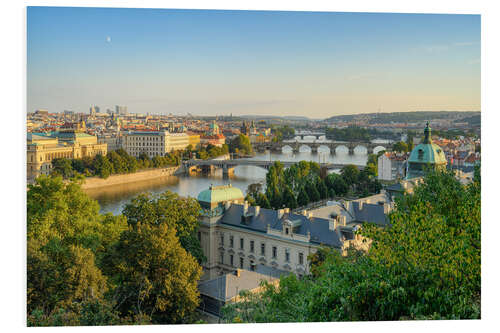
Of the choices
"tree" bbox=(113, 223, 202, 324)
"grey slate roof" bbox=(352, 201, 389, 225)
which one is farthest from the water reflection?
"tree" bbox=(113, 223, 202, 324)

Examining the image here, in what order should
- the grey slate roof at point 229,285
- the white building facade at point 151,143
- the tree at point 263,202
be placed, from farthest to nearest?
the white building facade at point 151,143
the tree at point 263,202
the grey slate roof at point 229,285

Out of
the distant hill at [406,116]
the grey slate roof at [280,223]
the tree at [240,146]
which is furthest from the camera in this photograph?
the tree at [240,146]

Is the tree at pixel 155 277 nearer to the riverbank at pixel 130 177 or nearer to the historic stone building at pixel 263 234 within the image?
the historic stone building at pixel 263 234

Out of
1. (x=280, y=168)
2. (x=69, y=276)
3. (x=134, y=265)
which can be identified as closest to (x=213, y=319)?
(x=134, y=265)

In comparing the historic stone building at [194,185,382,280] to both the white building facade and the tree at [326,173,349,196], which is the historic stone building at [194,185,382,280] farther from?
the white building facade

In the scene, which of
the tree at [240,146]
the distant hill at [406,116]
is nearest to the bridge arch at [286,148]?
the tree at [240,146]

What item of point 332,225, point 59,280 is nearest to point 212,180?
point 332,225

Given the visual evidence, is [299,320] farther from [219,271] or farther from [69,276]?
[219,271]
